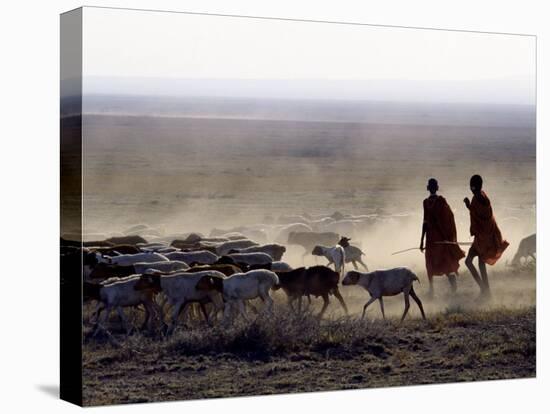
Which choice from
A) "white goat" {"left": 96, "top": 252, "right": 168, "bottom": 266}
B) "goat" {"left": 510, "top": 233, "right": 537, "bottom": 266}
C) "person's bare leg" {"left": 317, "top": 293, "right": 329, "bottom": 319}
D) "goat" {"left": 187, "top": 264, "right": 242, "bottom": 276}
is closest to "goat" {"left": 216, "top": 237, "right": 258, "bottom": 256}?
"goat" {"left": 187, "top": 264, "right": 242, "bottom": 276}

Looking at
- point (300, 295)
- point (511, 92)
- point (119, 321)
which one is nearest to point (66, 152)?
point (119, 321)

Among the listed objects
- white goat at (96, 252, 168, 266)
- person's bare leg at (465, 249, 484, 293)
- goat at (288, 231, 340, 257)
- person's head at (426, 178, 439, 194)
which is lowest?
person's bare leg at (465, 249, 484, 293)

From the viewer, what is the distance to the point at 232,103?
51.4 feet

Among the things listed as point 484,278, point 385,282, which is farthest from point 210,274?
point 484,278

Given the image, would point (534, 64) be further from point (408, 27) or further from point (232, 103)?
point (232, 103)

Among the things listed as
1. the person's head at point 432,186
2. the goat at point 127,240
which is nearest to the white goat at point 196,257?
the goat at point 127,240

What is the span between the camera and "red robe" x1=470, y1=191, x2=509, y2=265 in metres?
16.9

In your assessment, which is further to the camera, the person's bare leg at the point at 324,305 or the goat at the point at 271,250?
the person's bare leg at the point at 324,305

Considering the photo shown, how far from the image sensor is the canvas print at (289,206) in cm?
1511

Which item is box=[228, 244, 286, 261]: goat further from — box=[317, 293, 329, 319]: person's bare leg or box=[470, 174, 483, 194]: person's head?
box=[470, 174, 483, 194]: person's head

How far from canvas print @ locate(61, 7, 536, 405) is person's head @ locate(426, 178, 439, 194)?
0.02 m

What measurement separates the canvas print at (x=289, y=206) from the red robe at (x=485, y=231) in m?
0.02

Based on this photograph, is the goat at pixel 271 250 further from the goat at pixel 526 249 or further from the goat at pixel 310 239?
the goat at pixel 526 249

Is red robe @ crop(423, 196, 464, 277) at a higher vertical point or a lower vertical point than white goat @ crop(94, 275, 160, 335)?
higher
